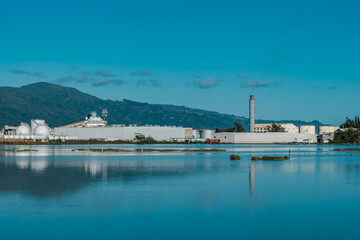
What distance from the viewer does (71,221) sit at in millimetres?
20547

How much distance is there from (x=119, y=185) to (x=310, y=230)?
694 inches

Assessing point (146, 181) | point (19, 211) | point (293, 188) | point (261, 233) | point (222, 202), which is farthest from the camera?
point (146, 181)

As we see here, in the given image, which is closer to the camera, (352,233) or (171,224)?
(352,233)

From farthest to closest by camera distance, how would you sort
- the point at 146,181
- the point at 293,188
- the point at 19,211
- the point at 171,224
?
the point at 146,181 < the point at 293,188 < the point at 19,211 < the point at 171,224

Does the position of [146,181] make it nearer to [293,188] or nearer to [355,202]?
[293,188]

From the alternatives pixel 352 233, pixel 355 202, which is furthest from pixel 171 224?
pixel 355 202

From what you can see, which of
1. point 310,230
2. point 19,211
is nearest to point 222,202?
point 310,230

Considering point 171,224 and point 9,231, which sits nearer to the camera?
point 9,231

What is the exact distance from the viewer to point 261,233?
18.6 meters

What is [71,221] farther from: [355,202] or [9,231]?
[355,202]

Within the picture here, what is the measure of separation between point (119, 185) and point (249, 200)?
11.0 metres

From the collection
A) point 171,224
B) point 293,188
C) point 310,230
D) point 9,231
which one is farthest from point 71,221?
point 293,188

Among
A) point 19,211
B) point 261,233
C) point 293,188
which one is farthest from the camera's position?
point 293,188

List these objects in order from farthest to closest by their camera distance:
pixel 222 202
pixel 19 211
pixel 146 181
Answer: pixel 146 181 → pixel 222 202 → pixel 19 211
